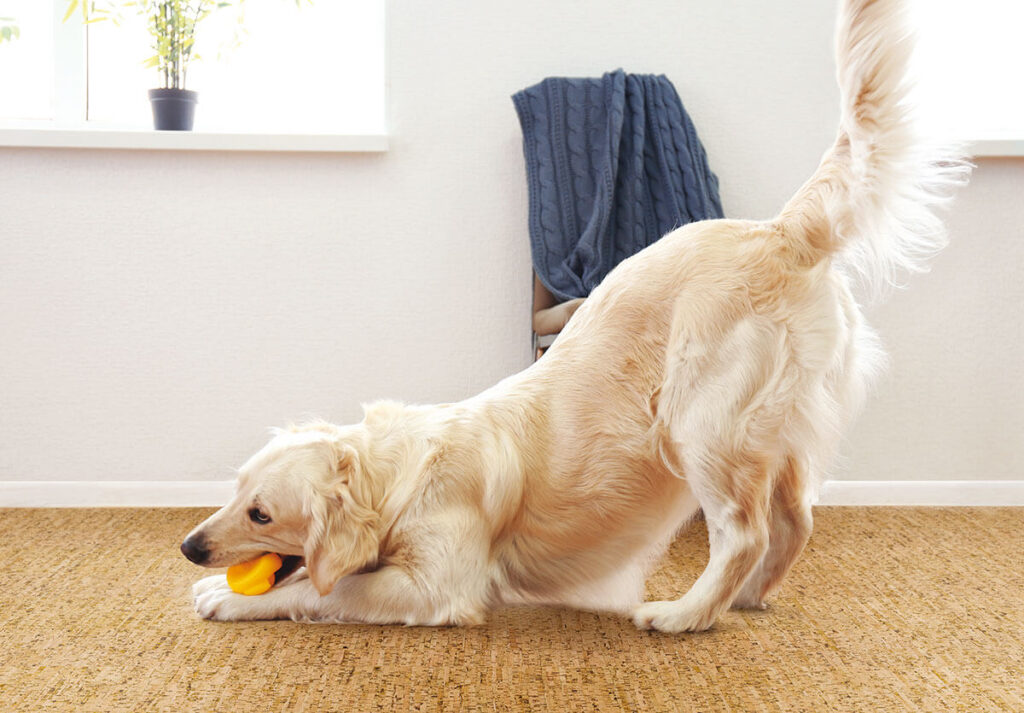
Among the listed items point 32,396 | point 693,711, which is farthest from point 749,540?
point 32,396

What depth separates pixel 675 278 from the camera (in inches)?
70.7

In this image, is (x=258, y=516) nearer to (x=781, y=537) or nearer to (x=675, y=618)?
(x=675, y=618)

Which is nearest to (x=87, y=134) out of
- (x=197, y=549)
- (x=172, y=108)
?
(x=172, y=108)

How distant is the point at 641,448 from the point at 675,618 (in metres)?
0.29

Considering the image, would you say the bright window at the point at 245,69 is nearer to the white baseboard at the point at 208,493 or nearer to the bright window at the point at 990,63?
the white baseboard at the point at 208,493

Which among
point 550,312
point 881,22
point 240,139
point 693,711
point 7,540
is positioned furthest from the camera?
point 240,139

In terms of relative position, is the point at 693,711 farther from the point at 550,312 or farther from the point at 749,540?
the point at 550,312

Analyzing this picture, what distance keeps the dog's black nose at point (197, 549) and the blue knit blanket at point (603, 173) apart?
1201 millimetres

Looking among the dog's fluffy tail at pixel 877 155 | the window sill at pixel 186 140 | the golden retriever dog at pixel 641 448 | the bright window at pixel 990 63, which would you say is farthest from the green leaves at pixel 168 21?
the bright window at pixel 990 63

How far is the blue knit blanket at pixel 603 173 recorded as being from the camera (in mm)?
2674

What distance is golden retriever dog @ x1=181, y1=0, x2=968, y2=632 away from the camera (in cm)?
170

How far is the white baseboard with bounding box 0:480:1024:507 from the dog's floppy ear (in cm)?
129

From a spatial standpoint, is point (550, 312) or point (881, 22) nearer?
point (881, 22)

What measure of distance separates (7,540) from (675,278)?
1725mm
